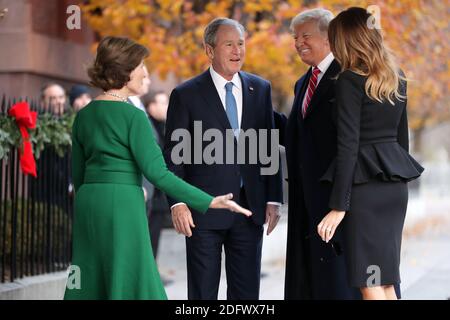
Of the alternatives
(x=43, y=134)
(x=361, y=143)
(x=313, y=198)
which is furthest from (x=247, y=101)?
(x=43, y=134)

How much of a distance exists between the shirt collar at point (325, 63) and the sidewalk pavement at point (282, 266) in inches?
173

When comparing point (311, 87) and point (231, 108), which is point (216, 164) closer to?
point (231, 108)

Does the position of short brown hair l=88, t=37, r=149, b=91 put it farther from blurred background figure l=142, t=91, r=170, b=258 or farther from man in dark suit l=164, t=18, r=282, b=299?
blurred background figure l=142, t=91, r=170, b=258

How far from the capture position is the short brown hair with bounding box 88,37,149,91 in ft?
17.7

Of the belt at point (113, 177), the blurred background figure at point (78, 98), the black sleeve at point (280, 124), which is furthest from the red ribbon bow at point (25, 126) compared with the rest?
the belt at point (113, 177)

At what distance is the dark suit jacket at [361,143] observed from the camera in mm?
5520

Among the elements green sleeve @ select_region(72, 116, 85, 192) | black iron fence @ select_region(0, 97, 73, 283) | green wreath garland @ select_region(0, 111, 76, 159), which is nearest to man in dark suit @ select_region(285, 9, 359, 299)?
green sleeve @ select_region(72, 116, 85, 192)

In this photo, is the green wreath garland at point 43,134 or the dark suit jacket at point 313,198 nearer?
the dark suit jacket at point 313,198

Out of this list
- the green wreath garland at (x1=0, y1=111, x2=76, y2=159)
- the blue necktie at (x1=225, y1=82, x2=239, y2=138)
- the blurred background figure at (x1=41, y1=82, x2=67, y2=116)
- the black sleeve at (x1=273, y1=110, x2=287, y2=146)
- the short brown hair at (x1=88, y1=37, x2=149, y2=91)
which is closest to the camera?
the short brown hair at (x1=88, y1=37, x2=149, y2=91)

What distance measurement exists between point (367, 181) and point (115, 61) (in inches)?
59.9

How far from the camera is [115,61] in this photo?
17.6 ft

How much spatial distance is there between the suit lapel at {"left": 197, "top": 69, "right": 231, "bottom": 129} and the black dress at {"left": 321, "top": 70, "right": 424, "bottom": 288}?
3.28 ft

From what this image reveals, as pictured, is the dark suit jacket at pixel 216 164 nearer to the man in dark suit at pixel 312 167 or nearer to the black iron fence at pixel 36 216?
the man in dark suit at pixel 312 167

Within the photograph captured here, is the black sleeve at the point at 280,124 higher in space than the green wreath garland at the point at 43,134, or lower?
lower
